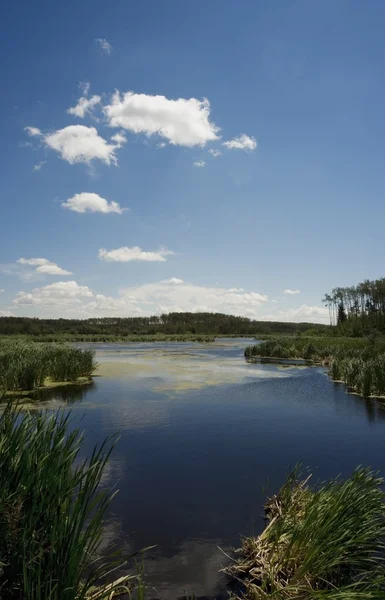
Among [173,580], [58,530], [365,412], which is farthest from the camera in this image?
[365,412]

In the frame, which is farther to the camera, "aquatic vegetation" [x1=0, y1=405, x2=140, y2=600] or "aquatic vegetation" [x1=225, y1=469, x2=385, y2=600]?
"aquatic vegetation" [x1=225, y1=469, x2=385, y2=600]

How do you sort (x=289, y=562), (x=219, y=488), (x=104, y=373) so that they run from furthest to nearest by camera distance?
1. (x=104, y=373)
2. (x=219, y=488)
3. (x=289, y=562)

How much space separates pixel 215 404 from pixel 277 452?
5.60 meters

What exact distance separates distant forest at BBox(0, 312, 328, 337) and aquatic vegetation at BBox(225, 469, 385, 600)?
258 ft

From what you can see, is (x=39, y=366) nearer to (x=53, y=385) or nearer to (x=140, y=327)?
(x=53, y=385)

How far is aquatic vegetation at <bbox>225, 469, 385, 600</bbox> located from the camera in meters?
4.03

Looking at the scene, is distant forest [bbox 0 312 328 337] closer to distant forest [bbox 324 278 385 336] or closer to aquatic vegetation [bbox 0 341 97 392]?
distant forest [bbox 324 278 385 336]

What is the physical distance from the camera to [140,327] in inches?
4663

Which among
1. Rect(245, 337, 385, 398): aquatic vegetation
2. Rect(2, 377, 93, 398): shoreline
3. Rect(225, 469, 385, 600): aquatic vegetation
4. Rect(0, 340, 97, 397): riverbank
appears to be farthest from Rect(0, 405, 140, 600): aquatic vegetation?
Rect(245, 337, 385, 398): aquatic vegetation

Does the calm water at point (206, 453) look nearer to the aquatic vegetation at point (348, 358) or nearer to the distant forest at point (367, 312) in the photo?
the aquatic vegetation at point (348, 358)

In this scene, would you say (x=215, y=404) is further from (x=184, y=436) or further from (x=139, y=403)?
(x=184, y=436)

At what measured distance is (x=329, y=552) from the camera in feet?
13.1

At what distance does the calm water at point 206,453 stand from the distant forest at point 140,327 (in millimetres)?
68566

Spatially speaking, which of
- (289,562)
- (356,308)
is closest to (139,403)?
(289,562)
